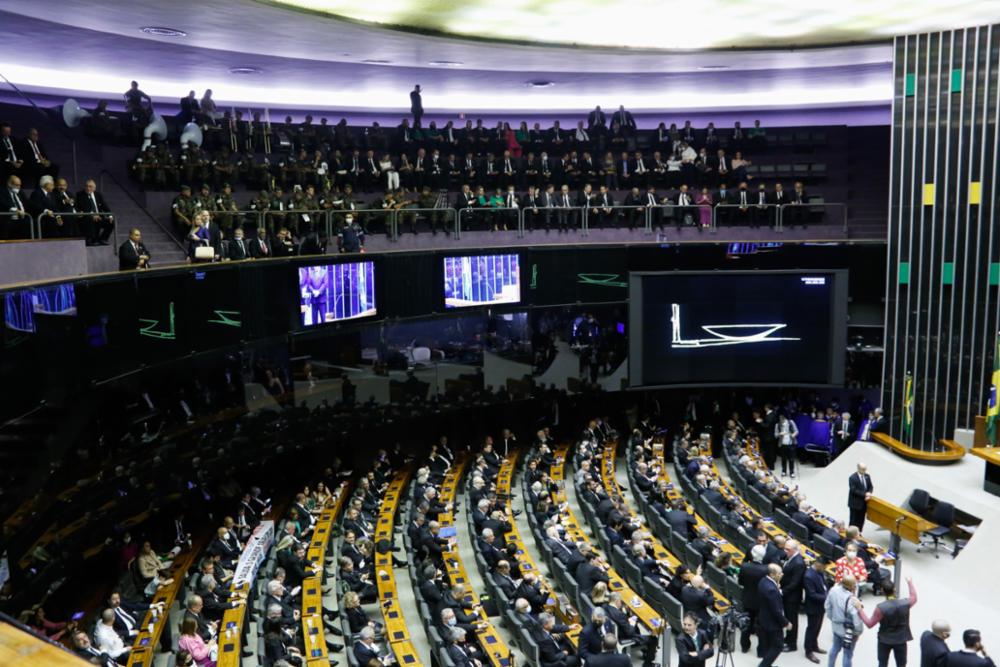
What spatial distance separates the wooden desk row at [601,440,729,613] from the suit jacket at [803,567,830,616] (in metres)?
1.07

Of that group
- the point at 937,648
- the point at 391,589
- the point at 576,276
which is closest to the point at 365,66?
the point at 576,276

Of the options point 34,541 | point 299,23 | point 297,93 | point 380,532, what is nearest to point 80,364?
point 34,541

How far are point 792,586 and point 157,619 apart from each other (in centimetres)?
706

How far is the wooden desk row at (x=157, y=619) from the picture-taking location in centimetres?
923

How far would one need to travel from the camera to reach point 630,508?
15.5m

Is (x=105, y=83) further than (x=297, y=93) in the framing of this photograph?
No

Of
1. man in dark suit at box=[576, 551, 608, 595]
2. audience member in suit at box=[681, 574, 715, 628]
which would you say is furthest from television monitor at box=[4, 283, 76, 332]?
audience member in suit at box=[681, 574, 715, 628]

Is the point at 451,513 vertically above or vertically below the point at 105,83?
below

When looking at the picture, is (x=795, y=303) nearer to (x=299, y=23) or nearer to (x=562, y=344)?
(x=562, y=344)

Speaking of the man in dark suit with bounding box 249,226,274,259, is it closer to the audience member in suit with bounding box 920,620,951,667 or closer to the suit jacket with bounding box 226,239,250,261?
the suit jacket with bounding box 226,239,250,261

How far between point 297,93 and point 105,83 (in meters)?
4.25

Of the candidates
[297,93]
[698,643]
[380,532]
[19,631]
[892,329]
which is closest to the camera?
[19,631]

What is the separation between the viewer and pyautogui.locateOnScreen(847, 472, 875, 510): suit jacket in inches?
547

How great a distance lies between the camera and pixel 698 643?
878 cm
